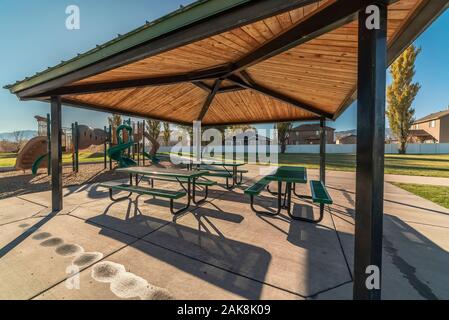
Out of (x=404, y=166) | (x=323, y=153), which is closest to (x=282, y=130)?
(x=404, y=166)

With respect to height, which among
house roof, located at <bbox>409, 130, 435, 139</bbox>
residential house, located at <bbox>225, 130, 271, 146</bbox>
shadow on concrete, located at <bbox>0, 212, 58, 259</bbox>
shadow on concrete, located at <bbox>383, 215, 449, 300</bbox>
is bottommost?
shadow on concrete, located at <bbox>383, 215, 449, 300</bbox>

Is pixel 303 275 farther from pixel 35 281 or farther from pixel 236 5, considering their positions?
pixel 35 281

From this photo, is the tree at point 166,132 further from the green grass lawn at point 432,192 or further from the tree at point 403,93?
the tree at point 403,93

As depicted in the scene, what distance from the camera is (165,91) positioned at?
597 centimetres

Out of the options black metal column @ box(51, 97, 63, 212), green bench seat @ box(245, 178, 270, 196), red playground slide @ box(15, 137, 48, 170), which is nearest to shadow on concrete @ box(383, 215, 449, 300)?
green bench seat @ box(245, 178, 270, 196)

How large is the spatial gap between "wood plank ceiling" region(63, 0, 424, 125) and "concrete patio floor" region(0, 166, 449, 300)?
2916mm

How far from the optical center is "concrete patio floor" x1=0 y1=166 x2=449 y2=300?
6.93 feet

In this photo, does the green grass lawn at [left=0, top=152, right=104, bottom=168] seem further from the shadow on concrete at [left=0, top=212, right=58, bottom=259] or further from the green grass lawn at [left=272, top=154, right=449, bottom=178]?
the green grass lawn at [left=272, top=154, right=449, bottom=178]

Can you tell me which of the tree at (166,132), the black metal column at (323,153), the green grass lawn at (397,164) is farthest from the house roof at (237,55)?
the tree at (166,132)

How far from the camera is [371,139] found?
5.40 feet

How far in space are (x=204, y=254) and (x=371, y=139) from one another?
2507 mm

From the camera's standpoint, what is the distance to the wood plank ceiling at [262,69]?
2369 millimetres
